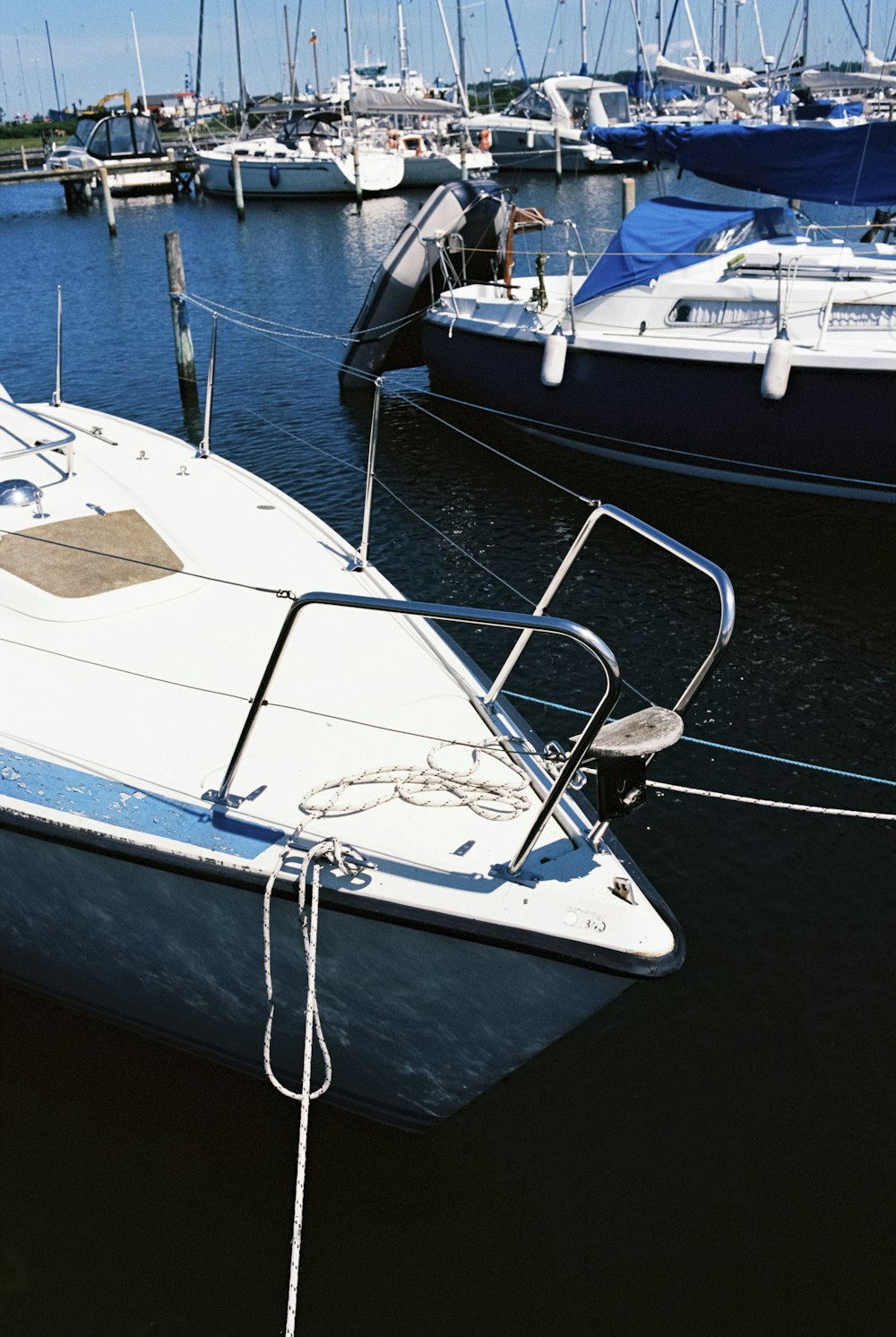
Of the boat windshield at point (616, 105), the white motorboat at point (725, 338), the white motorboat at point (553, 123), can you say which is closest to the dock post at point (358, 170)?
the white motorboat at point (553, 123)

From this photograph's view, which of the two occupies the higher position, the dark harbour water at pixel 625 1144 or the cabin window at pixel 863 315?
the cabin window at pixel 863 315

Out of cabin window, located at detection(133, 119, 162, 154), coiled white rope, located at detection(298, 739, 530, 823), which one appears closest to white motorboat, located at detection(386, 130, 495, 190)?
cabin window, located at detection(133, 119, 162, 154)

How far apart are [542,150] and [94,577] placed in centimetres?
5291

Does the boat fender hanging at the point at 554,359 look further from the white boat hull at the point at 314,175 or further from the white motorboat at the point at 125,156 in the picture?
the white motorboat at the point at 125,156

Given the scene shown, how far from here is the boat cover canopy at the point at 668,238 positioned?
45.5 ft

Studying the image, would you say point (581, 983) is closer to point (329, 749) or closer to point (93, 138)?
point (329, 749)

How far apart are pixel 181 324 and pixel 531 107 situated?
4979 cm

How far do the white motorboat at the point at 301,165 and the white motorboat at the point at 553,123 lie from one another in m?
6.38

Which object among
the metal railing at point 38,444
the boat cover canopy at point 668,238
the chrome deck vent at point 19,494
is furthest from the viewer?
the boat cover canopy at point 668,238

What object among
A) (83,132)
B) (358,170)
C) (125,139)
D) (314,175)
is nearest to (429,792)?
(358,170)

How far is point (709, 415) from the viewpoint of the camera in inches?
521

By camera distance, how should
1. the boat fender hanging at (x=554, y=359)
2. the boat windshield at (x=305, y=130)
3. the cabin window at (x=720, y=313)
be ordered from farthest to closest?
the boat windshield at (x=305, y=130), the boat fender hanging at (x=554, y=359), the cabin window at (x=720, y=313)

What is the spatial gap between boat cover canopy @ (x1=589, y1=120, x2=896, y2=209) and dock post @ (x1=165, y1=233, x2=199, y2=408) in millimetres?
7879

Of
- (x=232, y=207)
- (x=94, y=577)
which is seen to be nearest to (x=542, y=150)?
(x=232, y=207)
